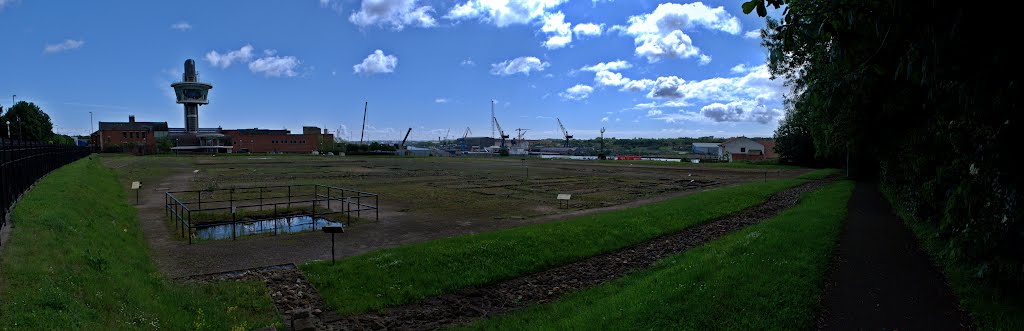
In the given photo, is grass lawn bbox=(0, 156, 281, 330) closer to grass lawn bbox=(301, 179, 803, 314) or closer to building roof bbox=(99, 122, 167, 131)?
grass lawn bbox=(301, 179, 803, 314)

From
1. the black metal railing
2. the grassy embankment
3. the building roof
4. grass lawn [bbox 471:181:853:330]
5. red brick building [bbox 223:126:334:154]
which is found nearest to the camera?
the grassy embankment

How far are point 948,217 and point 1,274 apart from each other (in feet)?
40.1

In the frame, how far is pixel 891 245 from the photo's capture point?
1092 centimetres

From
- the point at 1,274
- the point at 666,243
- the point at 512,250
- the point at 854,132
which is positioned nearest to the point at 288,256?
the point at 512,250

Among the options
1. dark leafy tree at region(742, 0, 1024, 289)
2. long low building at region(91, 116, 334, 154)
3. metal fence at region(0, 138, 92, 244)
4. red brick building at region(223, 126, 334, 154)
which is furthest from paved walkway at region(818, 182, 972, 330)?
red brick building at region(223, 126, 334, 154)

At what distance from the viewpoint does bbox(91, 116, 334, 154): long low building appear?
108312mm

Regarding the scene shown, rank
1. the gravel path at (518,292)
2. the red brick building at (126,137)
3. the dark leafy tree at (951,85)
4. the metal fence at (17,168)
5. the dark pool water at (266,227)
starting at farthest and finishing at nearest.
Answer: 1. the red brick building at (126,137)
2. the dark pool water at (266,227)
3. the metal fence at (17,168)
4. the gravel path at (518,292)
5. the dark leafy tree at (951,85)

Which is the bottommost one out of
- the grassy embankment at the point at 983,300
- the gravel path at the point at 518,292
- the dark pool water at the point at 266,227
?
the dark pool water at the point at 266,227

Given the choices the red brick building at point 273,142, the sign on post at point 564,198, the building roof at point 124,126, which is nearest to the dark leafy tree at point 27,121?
the building roof at point 124,126

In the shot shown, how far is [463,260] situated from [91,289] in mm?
6617

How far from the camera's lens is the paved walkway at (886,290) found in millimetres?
6367

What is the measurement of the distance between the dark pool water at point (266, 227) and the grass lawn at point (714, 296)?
987cm

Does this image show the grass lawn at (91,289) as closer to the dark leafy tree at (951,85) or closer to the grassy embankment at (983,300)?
the dark leafy tree at (951,85)

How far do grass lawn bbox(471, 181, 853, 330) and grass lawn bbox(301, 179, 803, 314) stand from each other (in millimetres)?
2131
